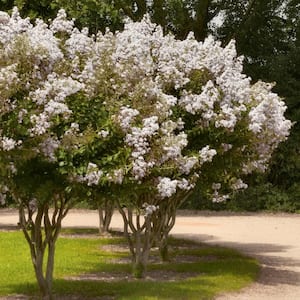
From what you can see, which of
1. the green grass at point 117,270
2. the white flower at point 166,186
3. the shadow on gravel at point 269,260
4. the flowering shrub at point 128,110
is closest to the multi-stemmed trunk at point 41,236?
the flowering shrub at point 128,110

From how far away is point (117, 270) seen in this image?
44.5ft

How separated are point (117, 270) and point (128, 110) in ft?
17.5

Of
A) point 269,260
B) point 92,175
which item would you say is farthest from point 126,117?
point 269,260

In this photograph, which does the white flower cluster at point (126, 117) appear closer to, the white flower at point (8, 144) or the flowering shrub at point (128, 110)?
the flowering shrub at point (128, 110)

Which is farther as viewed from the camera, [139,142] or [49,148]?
[139,142]

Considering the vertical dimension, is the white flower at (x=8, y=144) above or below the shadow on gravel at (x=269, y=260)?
above

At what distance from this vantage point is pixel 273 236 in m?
20.9

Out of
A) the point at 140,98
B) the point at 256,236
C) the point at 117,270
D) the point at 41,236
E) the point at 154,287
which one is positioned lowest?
the point at 154,287

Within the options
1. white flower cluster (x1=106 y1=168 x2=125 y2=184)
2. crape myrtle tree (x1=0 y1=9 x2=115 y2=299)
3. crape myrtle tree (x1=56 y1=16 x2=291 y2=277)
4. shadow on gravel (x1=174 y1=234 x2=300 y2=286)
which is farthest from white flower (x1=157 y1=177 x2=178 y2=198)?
shadow on gravel (x1=174 y1=234 x2=300 y2=286)

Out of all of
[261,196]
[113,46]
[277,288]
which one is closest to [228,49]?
[113,46]

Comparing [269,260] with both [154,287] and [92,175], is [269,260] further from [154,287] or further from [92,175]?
[92,175]

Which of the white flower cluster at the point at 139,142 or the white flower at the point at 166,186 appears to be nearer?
the white flower cluster at the point at 139,142

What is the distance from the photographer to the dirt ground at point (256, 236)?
11695mm

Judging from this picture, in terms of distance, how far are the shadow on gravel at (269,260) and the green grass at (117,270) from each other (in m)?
0.28
